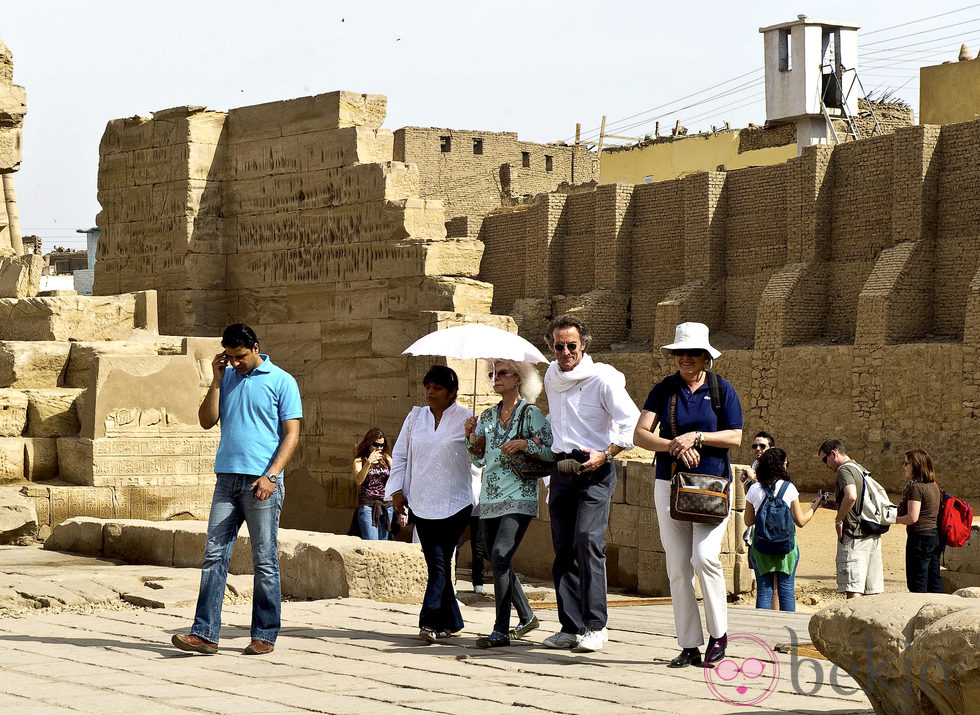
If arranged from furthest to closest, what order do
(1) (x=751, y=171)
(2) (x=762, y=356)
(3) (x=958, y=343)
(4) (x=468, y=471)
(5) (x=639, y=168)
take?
1. (5) (x=639, y=168)
2. (1) (x=751, y=171)
3. (2) (x=762, y=356)
4. (3) (x=958, y=343)
5. (4) (x=468, y=471)

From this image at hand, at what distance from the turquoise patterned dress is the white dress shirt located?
0.11 m

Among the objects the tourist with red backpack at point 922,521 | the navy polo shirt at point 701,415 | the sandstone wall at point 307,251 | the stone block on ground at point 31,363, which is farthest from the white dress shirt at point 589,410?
the stone block on ground at point 31,363

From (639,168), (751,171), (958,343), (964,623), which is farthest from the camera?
(639,168)

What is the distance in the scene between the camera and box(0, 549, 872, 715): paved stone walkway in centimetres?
543

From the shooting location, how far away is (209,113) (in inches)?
608

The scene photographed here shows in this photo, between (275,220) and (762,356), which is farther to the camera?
(762,356)

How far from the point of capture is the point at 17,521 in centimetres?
1114

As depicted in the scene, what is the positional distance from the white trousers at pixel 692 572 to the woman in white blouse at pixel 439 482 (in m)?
1.15

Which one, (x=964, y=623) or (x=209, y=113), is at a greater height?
(x=209, y=113)

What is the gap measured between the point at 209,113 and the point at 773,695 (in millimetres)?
11344

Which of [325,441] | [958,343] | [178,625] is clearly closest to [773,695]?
[178,625]

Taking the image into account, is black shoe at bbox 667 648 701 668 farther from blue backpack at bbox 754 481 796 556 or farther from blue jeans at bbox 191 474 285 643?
blue backpack at bbox 754 481 796 556

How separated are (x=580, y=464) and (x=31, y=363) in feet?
24.6

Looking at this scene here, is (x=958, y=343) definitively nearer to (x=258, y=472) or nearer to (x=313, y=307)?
(x=313, y=307)
